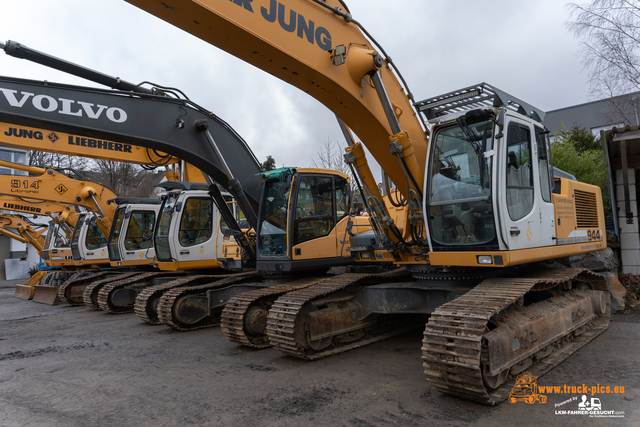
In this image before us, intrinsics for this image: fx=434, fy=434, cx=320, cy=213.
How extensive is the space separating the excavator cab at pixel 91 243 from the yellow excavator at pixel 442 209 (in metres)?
10.8

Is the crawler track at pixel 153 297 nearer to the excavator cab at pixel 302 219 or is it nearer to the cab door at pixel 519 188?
the excavator cab at pixel 302 219

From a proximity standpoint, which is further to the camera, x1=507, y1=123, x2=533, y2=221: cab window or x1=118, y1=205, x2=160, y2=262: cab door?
x1=118, y1=205, x2=160, y2=262: cab door

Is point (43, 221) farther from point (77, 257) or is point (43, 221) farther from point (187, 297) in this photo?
point (187, 297)

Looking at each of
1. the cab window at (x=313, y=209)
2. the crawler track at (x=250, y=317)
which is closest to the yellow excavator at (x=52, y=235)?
the crawler track at (x=250, y=317)

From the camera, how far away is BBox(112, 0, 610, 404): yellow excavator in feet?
12.5

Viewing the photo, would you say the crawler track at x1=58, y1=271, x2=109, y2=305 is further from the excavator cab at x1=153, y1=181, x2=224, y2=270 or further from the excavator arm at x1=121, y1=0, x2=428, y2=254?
the excavator arm at x1=121, y1=0, x2=428, y2=254

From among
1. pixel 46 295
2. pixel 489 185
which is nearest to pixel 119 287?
pixel 46 295

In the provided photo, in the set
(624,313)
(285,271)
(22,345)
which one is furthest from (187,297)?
(624,313)

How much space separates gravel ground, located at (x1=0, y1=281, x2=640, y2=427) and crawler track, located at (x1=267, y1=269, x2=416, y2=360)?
0.15 meters

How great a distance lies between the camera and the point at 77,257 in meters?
14.7

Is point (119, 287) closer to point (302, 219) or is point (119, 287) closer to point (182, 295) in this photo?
point (182, 295)

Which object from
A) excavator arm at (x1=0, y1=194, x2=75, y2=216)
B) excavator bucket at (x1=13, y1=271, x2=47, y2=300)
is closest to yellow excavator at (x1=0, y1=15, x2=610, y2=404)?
excavator arm at (x1=0, y1=194, x2=75, y2=216)

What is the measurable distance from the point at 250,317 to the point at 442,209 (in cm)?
311

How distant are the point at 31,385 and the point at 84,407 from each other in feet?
4.31
